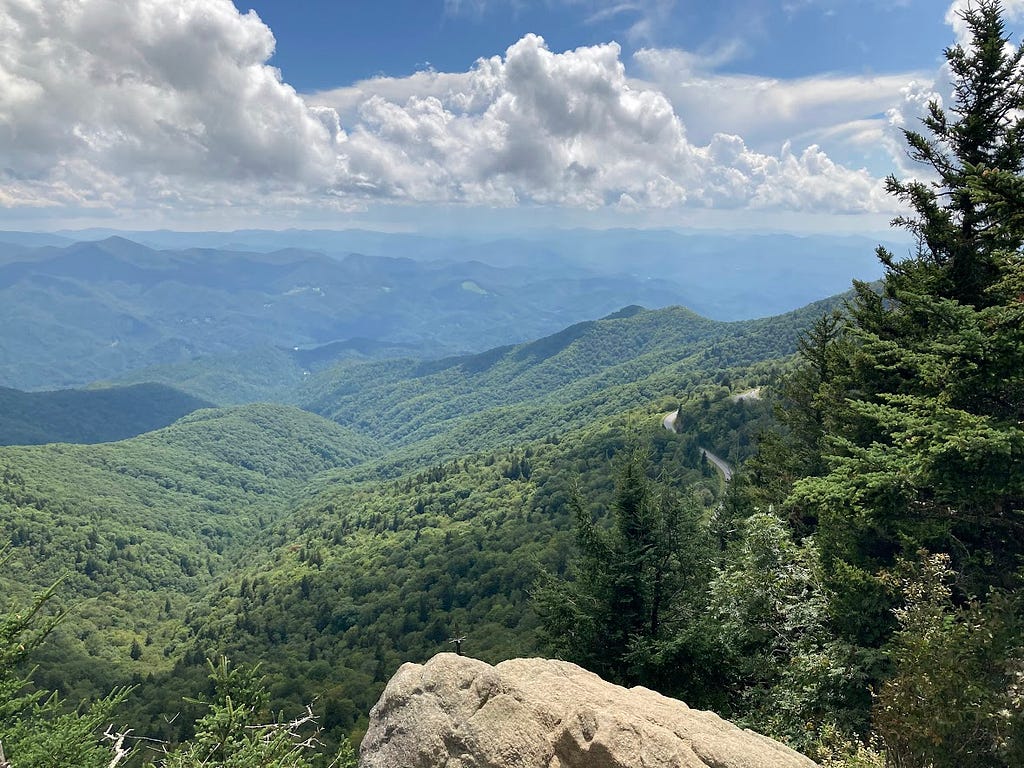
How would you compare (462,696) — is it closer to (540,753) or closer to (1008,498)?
(540,753)

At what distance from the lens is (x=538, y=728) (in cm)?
1035

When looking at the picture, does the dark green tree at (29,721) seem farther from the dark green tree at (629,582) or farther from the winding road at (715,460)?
the winding road at (715,460)

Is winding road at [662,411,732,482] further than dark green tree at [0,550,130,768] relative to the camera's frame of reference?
Yes

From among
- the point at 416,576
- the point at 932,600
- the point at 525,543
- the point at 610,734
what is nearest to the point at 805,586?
the point at 932,600

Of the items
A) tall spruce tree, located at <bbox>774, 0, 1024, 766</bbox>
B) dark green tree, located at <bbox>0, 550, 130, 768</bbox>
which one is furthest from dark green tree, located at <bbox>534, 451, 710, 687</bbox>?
dark green tree, located at <bbox>0, 550, 130, 768</bbox>

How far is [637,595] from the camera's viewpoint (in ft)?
68.1

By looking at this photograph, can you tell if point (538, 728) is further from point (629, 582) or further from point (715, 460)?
point (715, 460)

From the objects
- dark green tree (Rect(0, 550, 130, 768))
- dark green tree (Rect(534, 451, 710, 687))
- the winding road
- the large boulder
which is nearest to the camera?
the large boulder

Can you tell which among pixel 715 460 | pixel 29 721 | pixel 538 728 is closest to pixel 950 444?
pixel 538 728

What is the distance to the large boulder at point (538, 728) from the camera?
32.3 ft

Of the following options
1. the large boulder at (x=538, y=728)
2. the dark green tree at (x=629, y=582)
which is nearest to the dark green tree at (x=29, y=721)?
the large boulder at (x=538, y=728)

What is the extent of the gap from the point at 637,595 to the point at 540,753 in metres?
11.6

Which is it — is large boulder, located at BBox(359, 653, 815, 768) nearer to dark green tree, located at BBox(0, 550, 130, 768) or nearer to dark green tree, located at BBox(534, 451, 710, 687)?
dark green tree, located at BBox(0, 550, 130, 768)

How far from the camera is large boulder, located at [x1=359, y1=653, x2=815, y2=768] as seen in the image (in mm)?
9859
